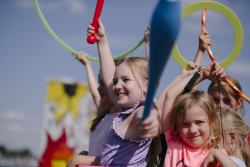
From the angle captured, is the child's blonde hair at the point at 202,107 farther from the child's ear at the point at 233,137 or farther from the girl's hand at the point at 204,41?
the girl's hand at the point at 204,41

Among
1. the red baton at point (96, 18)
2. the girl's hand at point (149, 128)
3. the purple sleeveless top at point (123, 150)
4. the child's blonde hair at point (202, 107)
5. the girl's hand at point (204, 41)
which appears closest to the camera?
the girl's hand at point (149, 128)

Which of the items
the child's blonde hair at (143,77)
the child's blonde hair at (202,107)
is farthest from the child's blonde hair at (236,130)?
the child's blonde hair at (143,77)

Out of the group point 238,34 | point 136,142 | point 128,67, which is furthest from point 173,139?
point 238,34

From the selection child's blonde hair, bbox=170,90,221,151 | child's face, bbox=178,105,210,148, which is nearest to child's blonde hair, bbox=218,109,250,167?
child's blonde hair, bbox=170,90,221,151

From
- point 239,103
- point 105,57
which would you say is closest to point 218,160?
point 105,57

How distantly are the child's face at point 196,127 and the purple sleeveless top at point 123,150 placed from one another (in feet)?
1.12

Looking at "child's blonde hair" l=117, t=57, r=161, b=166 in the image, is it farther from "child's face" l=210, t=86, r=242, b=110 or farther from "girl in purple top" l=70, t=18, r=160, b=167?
"child's face" l=210, t=86, r=242, b=110

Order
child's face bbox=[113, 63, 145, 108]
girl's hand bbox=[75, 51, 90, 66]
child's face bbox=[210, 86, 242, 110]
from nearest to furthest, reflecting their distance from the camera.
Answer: child's face bbox=[113, 63, 145, 108]
child's face bbox=[210, 86, 242, 110]
girl's hand bbox=[75, 51, 90, 66]

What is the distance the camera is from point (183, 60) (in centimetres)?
252

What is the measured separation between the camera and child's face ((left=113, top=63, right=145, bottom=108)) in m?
1.85

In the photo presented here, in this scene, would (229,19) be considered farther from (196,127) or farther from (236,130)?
(196,127)

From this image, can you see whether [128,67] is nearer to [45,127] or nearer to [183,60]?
[183,60]

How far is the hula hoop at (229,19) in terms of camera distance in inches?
98.7

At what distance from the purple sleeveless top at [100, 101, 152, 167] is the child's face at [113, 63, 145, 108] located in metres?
0.08
